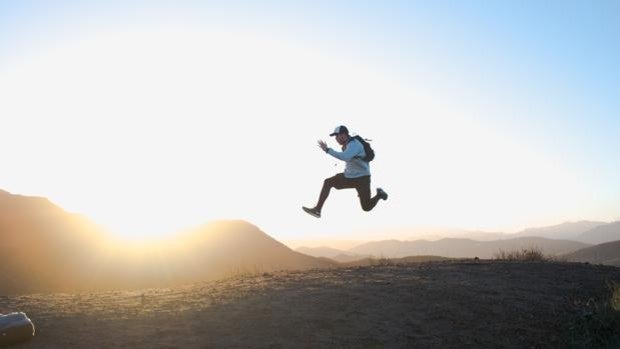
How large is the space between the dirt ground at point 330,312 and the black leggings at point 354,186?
1.41 metres

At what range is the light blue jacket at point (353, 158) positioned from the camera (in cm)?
1103

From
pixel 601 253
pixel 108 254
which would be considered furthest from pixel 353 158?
pixel 601 253

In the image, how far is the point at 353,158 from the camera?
11312 mm

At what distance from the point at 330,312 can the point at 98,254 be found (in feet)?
126

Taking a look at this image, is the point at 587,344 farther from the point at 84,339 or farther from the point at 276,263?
the point at 276,263

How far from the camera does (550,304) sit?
10180 millimetres

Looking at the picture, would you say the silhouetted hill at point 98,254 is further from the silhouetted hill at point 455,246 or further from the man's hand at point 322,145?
the silhouetted hill at point 455,246

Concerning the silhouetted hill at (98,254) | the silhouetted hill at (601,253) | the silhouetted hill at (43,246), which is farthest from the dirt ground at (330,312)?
the silhouetted hill at (601,253)

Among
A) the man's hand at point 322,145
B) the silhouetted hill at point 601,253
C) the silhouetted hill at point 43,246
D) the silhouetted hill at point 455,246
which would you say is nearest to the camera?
→ the man's hand at point 322,145

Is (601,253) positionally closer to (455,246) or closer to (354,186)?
(354,186)

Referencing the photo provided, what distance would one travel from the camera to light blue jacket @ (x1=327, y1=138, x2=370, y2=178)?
1103 centimetres

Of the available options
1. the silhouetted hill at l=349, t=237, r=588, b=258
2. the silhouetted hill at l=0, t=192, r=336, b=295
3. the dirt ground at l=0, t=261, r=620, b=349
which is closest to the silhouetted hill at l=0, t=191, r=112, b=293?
the silhouetted hill at l=0, t=192, r=336, b=295

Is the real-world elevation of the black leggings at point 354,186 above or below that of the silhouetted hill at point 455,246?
below

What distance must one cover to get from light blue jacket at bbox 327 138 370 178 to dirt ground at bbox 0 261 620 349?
200cm
